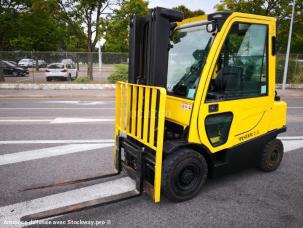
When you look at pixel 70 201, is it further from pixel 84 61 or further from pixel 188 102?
pixel 84 61

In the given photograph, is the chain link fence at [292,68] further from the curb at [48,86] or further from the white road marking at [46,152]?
the white road marking at [46,152]

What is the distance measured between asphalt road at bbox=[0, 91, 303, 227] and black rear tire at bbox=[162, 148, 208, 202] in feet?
0.52

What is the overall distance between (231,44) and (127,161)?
239 centimetres

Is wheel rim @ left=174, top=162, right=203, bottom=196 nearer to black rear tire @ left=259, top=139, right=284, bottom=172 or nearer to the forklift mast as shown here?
the forklift mast

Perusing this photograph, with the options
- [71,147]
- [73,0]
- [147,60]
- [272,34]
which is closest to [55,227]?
[147,60]

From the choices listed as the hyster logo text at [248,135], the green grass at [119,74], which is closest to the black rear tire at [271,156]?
the hyster logo text at [248,135]

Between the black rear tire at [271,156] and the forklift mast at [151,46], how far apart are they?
7.83ft

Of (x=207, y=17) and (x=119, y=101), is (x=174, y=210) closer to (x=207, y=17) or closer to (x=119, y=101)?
(x=119, y=101)

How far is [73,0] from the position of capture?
19.8m

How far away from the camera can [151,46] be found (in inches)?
147

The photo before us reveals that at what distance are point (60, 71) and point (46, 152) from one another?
1634 cm

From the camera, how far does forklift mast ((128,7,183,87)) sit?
11.8ft

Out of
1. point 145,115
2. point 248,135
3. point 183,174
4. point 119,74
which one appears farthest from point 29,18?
point 183,174

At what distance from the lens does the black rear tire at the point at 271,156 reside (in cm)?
489
